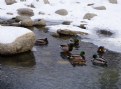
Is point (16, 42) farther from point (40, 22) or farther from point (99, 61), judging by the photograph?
point (40, 22)

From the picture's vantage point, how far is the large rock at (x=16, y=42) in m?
30.4

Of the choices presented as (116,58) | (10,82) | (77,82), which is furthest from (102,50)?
(10,82)

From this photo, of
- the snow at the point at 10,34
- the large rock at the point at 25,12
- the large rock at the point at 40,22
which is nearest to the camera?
the snow at the point at 10,34

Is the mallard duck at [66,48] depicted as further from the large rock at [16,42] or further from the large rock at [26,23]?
the large rock at [26,23]

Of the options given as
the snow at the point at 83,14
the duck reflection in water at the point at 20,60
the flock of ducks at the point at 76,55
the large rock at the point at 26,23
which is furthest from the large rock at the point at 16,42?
the large rock at the point at 26,23

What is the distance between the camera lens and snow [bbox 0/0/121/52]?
39700 millimetres

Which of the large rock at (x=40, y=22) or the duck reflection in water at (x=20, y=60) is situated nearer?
the duck reflection in water at (x=20, y=60)

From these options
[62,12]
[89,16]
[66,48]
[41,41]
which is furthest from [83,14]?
[66,48]

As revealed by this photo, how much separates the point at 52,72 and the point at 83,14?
2330 cm

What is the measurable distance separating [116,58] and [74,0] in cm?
2422

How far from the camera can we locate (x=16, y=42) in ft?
102

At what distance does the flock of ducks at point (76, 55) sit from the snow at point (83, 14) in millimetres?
→ 3097

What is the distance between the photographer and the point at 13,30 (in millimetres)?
32500

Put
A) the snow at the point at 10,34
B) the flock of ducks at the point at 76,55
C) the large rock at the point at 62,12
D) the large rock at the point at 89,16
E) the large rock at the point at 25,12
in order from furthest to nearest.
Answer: the large rock at the point at 62,12, the large rock at the point at 25,12, the large rock at the point at 89,16, the snow at the point at 10,34, the flock of ducks at the point at 76,55
